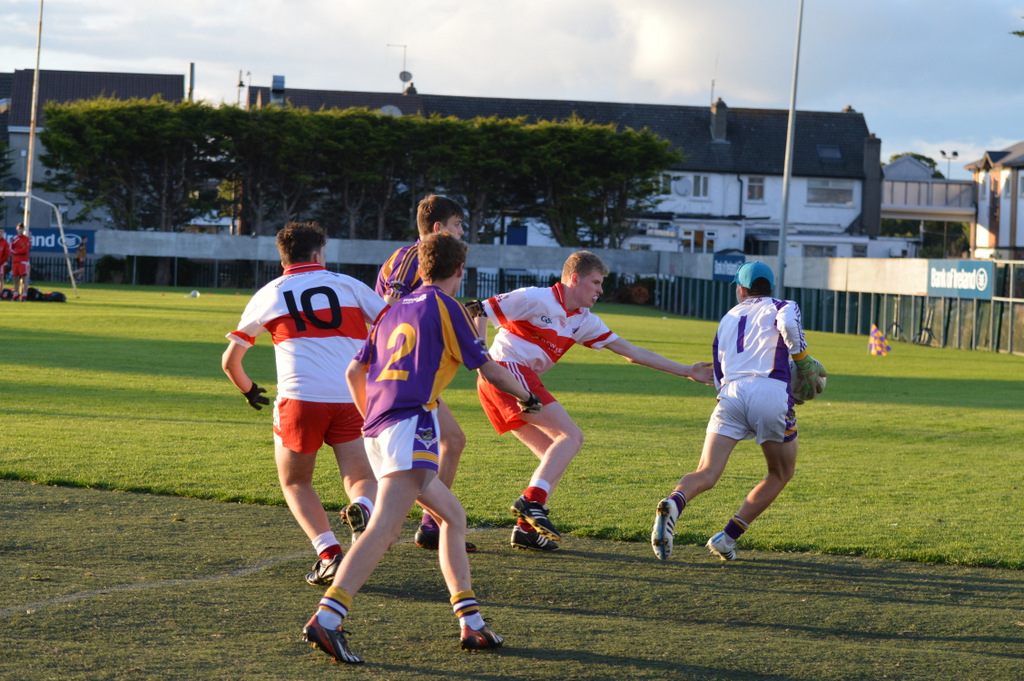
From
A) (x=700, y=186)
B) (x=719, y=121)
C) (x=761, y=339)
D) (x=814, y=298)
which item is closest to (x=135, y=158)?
(x=700, y=186)

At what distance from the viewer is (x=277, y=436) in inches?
232

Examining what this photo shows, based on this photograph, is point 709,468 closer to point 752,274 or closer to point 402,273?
point 752,274

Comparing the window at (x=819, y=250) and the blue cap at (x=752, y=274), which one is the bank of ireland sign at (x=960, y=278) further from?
the window at (x=819, y=250)

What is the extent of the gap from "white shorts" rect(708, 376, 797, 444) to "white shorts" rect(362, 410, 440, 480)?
2255mm

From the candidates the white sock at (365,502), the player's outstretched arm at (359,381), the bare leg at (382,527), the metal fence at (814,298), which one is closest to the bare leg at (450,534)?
the bare leg at (382,527)

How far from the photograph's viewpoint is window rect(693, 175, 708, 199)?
213ft

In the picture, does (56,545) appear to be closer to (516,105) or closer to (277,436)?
(277,436)

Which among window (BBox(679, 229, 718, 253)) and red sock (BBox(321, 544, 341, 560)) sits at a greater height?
window (BBox(679, 229, 718, 253))

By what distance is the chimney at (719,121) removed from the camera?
6612cm

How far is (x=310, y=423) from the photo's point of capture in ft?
19.0

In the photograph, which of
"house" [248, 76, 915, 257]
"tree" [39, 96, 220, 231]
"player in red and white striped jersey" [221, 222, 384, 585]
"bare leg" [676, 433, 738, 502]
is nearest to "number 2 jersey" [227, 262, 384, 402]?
"player in red and white striped jersey" [221, 222, 384, 585]

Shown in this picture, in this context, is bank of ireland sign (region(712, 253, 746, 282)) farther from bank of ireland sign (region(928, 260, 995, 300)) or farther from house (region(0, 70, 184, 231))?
house (region(0, 70, 184, 231))

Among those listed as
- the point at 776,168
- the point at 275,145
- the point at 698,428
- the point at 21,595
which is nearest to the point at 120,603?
the point at 21,595

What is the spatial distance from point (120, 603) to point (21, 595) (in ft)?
1.55
